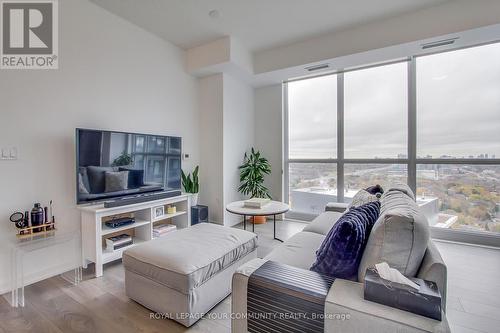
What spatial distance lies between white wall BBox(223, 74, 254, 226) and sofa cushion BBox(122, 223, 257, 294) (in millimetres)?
1859

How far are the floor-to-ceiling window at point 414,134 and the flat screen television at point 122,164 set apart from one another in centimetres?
239

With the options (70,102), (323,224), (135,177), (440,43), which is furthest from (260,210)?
(440,43)

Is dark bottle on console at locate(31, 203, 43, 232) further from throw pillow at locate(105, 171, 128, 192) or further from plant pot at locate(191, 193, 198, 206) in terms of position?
plant pot at locate(191, 193, 198, 206)

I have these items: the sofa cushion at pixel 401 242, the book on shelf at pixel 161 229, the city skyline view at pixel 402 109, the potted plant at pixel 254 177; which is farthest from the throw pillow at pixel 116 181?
the city skyline view at pixel 402 109

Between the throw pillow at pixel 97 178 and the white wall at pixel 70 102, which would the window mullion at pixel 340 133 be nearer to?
the white wall at pixel 70 102

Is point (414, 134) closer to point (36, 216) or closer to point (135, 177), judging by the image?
point (135, 177)

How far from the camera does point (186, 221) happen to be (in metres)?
3.32

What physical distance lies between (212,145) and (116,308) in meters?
2.64

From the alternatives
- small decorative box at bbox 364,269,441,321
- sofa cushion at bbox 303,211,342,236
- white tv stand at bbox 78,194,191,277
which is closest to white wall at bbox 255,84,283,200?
sofa cushion at bbox 303,211,342,236

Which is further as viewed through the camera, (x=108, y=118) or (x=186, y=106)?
(x=186, y=106)

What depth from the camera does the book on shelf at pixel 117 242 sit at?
97.0 inches

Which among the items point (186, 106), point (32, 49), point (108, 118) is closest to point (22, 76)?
point (32, 49)

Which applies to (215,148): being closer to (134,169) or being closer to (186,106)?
(186,106)

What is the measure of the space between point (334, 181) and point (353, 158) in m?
0.50
